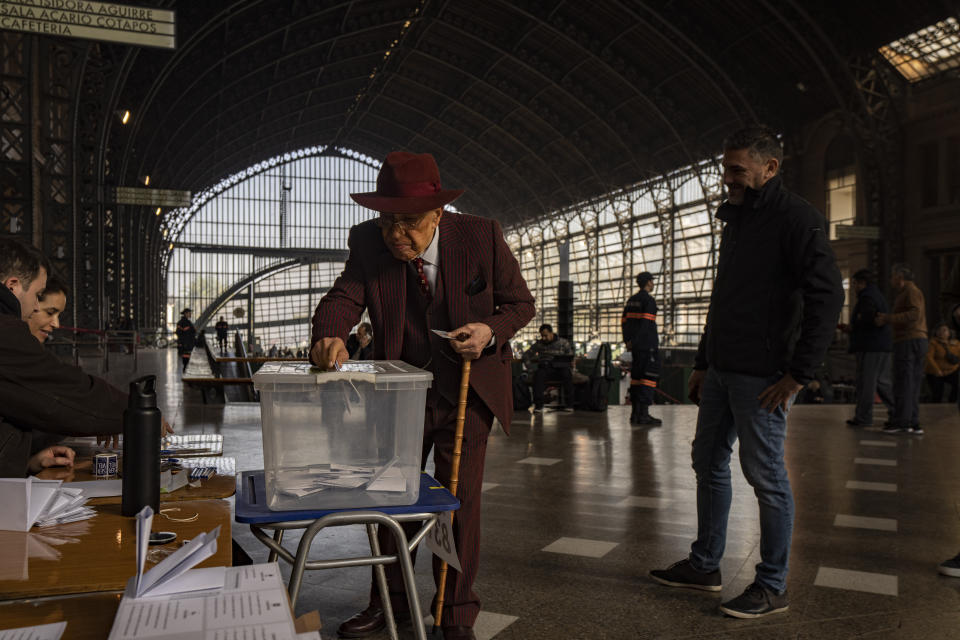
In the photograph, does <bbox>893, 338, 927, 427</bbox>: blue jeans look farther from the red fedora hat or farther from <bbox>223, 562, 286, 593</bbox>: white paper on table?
<bbox>223, 562, 286, 593</bbox>: white paper on table

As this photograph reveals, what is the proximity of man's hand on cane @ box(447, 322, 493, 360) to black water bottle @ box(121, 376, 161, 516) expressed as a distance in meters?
0.78

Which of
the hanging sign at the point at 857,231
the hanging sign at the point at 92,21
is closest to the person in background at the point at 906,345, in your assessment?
the hanging sign at the point at 92,21

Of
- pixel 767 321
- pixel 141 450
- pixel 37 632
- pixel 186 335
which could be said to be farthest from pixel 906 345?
pixel 186 335

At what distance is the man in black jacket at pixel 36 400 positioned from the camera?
1.85 m

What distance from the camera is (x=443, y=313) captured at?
2363 mm

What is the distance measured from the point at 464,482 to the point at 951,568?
2181 millimetres

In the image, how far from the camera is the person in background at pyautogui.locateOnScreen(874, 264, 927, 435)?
772 cm

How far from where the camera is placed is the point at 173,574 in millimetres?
1096

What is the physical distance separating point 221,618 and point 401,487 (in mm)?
726

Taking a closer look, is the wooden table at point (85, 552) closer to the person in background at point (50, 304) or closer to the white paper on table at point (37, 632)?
the white paper on table at point (37, 632)

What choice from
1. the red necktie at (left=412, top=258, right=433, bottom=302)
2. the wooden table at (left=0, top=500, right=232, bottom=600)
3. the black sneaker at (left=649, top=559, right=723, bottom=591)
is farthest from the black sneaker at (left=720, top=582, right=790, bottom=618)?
the wooden table at (left=0, top=500, right=232, bottom=600)

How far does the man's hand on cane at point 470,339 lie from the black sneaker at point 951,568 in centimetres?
233

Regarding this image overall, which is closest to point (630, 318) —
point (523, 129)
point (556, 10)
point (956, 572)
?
point (956, 572)

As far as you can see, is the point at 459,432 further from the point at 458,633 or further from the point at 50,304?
the point at 50,304
